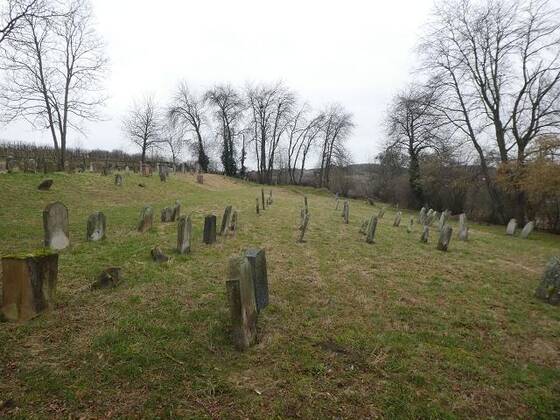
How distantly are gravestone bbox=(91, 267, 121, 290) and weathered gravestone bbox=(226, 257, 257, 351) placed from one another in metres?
2.57

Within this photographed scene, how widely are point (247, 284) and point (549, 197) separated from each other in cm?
2195

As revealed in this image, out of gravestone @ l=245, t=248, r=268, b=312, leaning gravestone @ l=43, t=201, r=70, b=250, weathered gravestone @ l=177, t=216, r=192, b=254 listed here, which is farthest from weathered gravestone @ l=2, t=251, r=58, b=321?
leaning gravestone @ l=43, t=201, r=70, b=250

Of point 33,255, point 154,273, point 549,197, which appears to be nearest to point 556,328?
point 154,273

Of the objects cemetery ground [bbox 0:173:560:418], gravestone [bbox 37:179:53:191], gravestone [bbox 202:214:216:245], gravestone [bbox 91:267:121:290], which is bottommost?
cemetery ground [bbox 0:173:560:418]

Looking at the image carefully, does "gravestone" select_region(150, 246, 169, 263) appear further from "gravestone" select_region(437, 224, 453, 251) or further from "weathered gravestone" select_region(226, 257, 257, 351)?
"gravestone" select_region(437, 224, 453, 251)

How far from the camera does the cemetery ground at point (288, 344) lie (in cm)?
282

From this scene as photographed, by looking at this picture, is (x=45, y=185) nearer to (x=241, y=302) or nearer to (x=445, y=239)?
(x=241, y=302)

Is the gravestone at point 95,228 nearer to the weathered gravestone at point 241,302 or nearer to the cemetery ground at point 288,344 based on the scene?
the cemetery ground at point 288,344

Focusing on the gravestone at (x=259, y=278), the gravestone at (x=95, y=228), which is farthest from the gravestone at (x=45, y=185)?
the gravestone at (x=259, y=278)

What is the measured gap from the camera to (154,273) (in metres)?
5.66

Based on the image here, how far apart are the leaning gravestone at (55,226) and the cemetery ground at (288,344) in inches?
12.0

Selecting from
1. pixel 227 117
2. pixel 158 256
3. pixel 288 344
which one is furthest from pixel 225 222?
pixel 227 117

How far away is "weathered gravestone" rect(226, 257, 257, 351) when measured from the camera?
3393mm

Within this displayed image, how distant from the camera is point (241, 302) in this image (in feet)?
11.3
